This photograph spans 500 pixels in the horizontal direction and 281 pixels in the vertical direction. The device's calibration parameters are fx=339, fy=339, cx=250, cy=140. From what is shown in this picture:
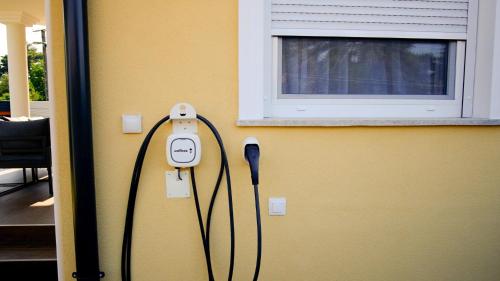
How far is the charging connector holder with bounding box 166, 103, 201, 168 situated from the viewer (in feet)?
5.07

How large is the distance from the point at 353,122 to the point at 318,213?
492 millimetres

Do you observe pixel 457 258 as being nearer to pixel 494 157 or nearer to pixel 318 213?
pixel 494 157

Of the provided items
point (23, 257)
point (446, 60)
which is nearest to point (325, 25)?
point (446, 60)

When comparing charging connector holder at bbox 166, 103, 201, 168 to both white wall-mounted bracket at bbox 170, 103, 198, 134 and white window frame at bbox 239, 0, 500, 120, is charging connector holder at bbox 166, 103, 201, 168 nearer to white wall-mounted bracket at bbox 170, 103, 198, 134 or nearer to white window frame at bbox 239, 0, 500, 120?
white wall-mounted bracket at bbox 170, 103, 198, 134

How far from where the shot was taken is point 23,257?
92.7 inches

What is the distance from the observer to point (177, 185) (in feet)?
5.43

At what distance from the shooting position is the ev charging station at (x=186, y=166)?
154 cm

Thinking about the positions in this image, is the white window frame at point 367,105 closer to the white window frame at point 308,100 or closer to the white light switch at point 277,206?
the white window frame at point 308,100

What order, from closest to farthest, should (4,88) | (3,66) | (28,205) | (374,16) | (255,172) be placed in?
(255,172), (374,16), (28,205), (4,88), (3,66)

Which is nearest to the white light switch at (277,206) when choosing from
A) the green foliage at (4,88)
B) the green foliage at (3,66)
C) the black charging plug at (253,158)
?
the black charging plug at (253,158)

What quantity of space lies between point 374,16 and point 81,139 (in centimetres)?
156

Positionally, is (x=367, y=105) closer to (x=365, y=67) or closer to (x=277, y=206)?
(x=365, y=67)

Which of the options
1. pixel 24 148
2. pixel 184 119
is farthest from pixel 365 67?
pixel 24 148

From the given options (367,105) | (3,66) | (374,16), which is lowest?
(367,105)
